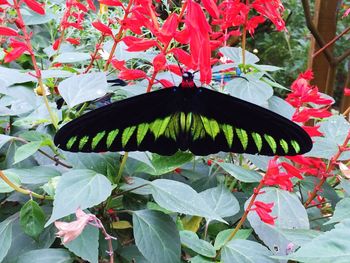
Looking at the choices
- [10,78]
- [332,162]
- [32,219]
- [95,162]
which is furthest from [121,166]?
[332,162]

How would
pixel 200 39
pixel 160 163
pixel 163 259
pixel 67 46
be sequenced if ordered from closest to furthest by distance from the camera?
1. pixel 200 39
2. pixel 163 259
3. pixel 160 163
4. pixel 67 46

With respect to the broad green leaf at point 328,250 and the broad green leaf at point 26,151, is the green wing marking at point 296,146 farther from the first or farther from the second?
the broad green leaf at point 26,151

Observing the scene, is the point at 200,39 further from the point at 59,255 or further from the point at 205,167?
the point at 205,167

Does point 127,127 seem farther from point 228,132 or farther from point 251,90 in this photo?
point 251,90

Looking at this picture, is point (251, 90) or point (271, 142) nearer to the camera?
point (271, 142)

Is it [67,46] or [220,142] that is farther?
[67,46]

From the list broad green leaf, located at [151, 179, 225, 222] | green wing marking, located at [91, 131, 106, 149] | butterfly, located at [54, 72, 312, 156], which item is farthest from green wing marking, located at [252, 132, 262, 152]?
green wing marking, located at [91, 131, 106, 149]

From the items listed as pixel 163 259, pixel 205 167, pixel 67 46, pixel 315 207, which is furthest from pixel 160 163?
pixel 67 46
